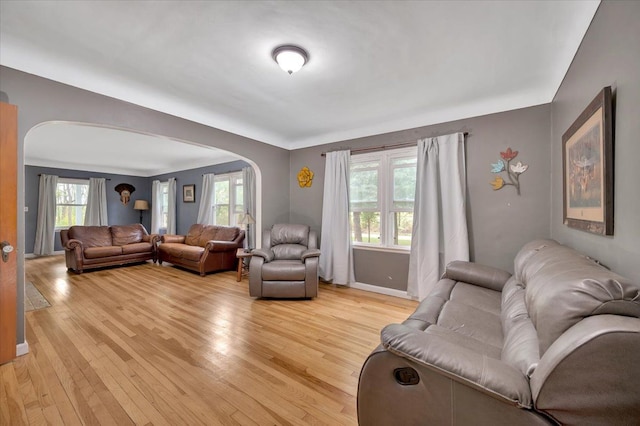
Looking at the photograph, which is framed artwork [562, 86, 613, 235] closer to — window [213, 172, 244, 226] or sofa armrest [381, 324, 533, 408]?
→ sofa armrest [381, 324, 533, 408]

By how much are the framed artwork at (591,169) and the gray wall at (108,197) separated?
32.0ft

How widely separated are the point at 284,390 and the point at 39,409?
1.48 metres

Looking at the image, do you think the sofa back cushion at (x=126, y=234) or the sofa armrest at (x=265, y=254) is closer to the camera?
the sofa armrest at (x=265, y=254)

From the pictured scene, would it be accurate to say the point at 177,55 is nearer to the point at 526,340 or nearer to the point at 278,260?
the point at 278,260

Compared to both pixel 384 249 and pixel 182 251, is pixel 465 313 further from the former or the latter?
pixel 182 251

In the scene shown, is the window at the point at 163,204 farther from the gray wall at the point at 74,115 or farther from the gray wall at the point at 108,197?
the gray wall at the point at 74,115

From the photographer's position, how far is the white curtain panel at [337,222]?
4.01 metres

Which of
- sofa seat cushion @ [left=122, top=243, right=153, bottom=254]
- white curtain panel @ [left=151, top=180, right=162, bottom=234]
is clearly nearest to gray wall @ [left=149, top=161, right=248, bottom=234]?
white curtain panel @ [left=151, top=180, right=162, bottom=234]

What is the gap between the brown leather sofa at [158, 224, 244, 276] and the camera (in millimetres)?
4887

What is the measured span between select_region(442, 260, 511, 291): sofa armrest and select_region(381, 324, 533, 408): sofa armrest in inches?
61.4

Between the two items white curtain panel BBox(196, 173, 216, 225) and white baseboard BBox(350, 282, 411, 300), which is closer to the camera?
white baseboard BBox(350, 282, 411, 300)

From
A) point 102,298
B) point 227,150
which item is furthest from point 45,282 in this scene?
point 227,150

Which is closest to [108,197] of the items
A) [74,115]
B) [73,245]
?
[73,245]

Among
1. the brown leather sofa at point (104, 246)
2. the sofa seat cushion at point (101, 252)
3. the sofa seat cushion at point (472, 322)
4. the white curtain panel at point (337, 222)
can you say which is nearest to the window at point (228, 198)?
the brown leather sofa at point (104, 246)
